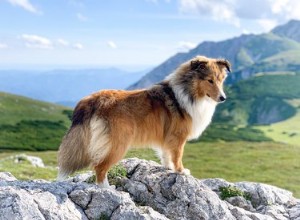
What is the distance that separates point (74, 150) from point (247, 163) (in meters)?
70.0

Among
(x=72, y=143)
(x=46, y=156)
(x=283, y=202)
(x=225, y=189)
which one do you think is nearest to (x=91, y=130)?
(x=72, y=143)

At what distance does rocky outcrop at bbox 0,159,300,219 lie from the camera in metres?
11.0

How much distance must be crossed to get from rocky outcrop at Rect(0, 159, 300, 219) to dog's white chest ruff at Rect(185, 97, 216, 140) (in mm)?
1732

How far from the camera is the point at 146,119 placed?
13766 millimetres

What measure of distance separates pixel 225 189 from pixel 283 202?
2.27m

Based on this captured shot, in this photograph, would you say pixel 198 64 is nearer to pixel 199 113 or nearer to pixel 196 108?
pixel 196 108

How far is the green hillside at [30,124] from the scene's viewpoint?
130 metres

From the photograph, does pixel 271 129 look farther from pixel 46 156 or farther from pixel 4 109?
pixel 46 156

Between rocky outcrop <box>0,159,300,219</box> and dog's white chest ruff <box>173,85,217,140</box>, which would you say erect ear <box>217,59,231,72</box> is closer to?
dog's white chest ruff <box>173,85,217,140</box>

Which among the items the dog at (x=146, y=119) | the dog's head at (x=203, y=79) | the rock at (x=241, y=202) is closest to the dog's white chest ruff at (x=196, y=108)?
the dog at (x=146, y=119)

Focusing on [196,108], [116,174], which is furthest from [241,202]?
[116,174]

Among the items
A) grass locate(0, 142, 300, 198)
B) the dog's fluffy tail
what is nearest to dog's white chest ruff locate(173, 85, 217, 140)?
the dog's fluffy tail

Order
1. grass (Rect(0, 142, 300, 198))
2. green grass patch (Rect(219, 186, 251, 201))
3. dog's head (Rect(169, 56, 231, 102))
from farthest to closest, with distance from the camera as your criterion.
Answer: grass (Rect(0, 142, 300, 198)), green grass patch (Rect(219, 186, 251, 201)), dog's head (Rect(169, 56, 231, 102))

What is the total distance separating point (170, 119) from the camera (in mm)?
14367
